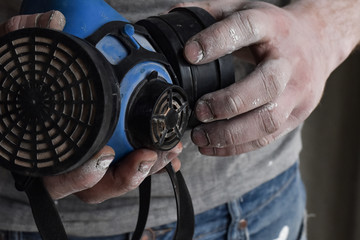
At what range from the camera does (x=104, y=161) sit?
50cm

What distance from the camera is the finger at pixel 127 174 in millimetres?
524

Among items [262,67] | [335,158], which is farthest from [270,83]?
[335,158]

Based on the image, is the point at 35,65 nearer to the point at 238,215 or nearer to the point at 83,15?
the point at 83,15

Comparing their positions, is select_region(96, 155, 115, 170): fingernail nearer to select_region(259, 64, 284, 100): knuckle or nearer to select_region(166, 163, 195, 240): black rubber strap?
select_region(166, 163, 195, 240): black rubber strap

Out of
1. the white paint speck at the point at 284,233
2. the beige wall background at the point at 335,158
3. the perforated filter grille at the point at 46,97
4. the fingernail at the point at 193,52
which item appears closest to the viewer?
the perforated filter grille at the point at 46,97

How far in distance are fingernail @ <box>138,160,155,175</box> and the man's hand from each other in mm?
95

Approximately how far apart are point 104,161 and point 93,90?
0.09m

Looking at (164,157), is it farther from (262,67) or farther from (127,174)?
(262,67)

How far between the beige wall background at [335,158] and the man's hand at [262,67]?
86 cm

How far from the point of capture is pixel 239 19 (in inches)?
23.2

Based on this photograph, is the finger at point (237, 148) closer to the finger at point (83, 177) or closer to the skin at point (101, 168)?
the skin at point (101, 168)

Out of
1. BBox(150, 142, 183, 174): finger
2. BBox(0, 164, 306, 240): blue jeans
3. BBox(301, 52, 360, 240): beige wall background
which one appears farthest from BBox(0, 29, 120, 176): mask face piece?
BBox(301, 52, 360, 240): beige wall background

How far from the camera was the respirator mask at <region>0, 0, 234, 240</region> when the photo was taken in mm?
448

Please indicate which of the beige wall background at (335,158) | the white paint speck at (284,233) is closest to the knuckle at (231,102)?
the white paint speck at (284,233)
